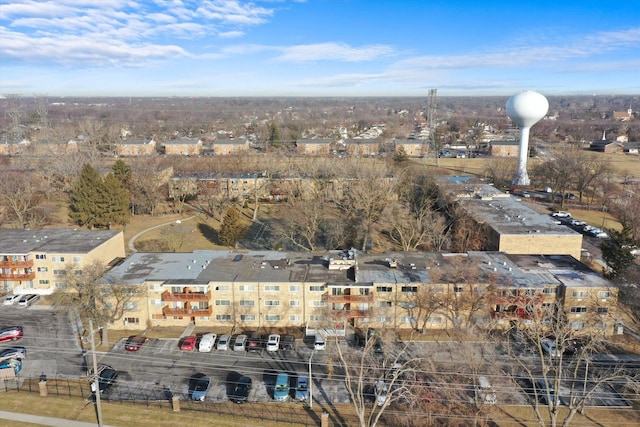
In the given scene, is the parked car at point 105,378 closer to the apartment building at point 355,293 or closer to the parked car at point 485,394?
the apartment building at point 355,293

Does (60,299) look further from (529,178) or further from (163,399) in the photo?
(529,178)

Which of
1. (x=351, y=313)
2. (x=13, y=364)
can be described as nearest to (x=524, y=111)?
(x=351, y=313)

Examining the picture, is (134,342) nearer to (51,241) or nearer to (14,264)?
(14,264)

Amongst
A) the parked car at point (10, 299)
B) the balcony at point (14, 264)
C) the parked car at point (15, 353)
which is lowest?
the parked car at point (15, 353)

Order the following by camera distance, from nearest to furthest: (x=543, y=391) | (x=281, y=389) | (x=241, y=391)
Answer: (x=543, y=391) → (x=281, y=389) → (x=241, y=391)

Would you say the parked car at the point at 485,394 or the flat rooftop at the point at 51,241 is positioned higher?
the flat rooftop at the point at 51,241

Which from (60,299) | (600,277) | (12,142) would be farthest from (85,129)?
(600,277)

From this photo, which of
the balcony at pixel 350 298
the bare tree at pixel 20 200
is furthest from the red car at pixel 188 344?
the bare tree at pixel 20 200
